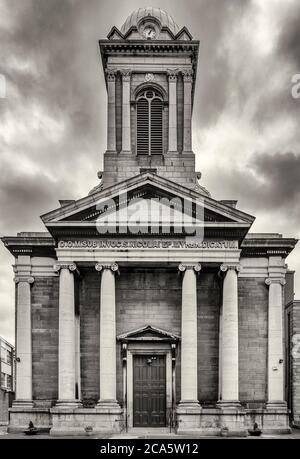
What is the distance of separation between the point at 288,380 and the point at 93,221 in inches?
686

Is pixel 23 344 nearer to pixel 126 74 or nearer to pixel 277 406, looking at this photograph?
pixel 277 406

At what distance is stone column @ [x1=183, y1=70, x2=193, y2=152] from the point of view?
134 feet

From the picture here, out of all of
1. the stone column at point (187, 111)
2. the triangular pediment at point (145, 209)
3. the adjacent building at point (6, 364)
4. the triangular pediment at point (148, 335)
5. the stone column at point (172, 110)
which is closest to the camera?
the triangular pediment at point (145, 209)

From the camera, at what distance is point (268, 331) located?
1447 inches

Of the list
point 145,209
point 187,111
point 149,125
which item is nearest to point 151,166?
point 149,125

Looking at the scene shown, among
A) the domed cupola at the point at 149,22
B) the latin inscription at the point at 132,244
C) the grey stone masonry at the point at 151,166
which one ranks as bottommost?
the latin inscription at the point at 132,244

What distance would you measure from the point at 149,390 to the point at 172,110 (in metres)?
15.8

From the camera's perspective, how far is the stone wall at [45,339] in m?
36.5

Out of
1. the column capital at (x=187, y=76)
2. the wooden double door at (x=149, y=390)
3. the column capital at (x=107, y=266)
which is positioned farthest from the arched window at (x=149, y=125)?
the wooden double door at (x=149, y=390)

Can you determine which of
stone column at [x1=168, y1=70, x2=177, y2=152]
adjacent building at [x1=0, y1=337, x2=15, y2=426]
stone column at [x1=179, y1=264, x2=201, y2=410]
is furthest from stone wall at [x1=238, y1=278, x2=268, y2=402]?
adjacent building at [x1=0, y1=337, x2=15, y2=426]

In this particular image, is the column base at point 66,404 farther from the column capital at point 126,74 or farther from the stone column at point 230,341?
the column capital at point 126,74

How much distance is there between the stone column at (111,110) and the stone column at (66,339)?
9003 millimetres
